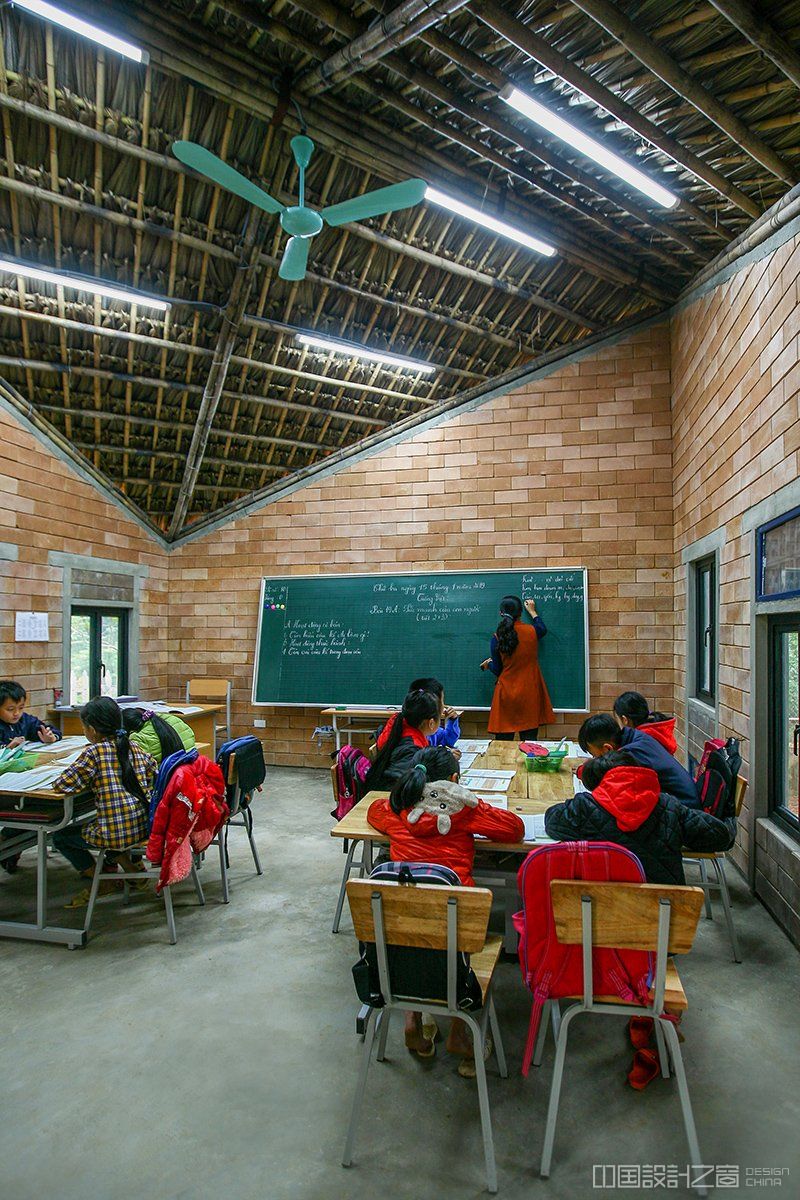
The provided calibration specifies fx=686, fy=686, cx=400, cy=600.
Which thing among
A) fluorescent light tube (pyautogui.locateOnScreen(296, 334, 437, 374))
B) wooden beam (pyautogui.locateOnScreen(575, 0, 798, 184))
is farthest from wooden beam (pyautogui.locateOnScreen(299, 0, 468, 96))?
fluorescent light tube (pyautogui.locateOnScreen(296, 334, 437, 374))

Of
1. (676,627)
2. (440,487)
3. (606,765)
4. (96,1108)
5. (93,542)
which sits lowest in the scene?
(96,1108)

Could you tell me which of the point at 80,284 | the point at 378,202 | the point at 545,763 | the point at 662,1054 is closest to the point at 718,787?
the point at 545,763

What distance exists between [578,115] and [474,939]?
4240 mm

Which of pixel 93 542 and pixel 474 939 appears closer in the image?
pixel 474 939

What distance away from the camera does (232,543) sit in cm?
771

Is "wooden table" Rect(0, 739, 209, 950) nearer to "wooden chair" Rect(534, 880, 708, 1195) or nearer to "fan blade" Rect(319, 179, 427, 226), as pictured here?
"wooden chair" Rect(534, 880, 708, 1195)

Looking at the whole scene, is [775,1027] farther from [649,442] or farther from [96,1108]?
[649,442]

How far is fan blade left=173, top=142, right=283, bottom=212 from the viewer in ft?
9.64

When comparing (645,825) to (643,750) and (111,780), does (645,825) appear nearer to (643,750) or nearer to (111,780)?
(643,750)

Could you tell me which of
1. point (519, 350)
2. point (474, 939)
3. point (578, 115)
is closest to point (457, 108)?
point (578, 115)

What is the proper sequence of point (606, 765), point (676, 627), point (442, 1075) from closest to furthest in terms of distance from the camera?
point (442, 1075)
point (606, 765)
point (676, 627)

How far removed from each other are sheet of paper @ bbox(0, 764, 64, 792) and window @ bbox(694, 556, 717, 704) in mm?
4392

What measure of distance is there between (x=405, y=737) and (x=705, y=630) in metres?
3.37

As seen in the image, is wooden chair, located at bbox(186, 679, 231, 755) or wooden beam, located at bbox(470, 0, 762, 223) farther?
wooden chair, located at bbox(186, 679, 231, 755)
